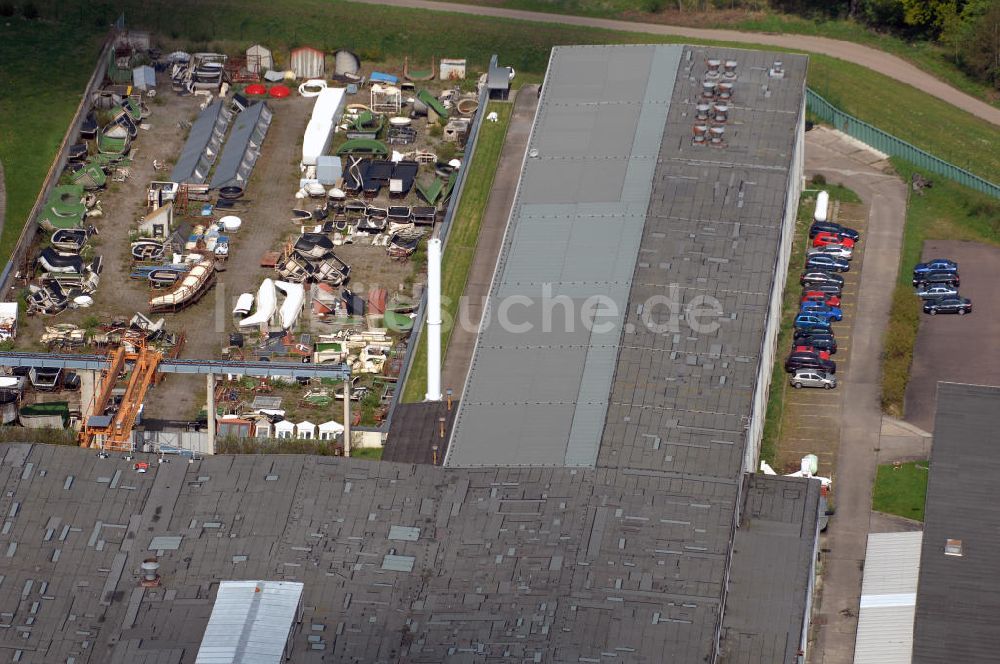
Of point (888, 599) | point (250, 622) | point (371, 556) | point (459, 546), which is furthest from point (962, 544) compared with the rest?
point (250, 622)

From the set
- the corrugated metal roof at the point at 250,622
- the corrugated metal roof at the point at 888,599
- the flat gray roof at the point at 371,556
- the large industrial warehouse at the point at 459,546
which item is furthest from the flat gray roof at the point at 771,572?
the corrugated metal roof at the point at 250,622

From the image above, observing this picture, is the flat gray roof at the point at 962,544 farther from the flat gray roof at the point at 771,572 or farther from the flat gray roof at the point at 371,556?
the flat gray roof at the point at 371,556

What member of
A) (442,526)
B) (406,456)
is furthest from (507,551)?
(406,456)

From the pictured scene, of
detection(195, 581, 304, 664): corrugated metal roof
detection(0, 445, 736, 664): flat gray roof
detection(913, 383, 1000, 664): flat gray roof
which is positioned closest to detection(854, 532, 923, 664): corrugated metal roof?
detection(913, 383, 1000, 664): flat gray roof

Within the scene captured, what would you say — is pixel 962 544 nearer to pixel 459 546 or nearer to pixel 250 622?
pixel 459 546

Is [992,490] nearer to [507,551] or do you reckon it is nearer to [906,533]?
[906,533]

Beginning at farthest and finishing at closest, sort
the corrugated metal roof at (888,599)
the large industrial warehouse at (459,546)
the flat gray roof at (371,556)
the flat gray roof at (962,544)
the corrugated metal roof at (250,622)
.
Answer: the corrugated metal roof at (888,599) → the flat gray roof at (962,544) → the large industrial warehouse at (459,546) → the flat gray roof at (371,556) → the corrugated metal roof at (250,622)
